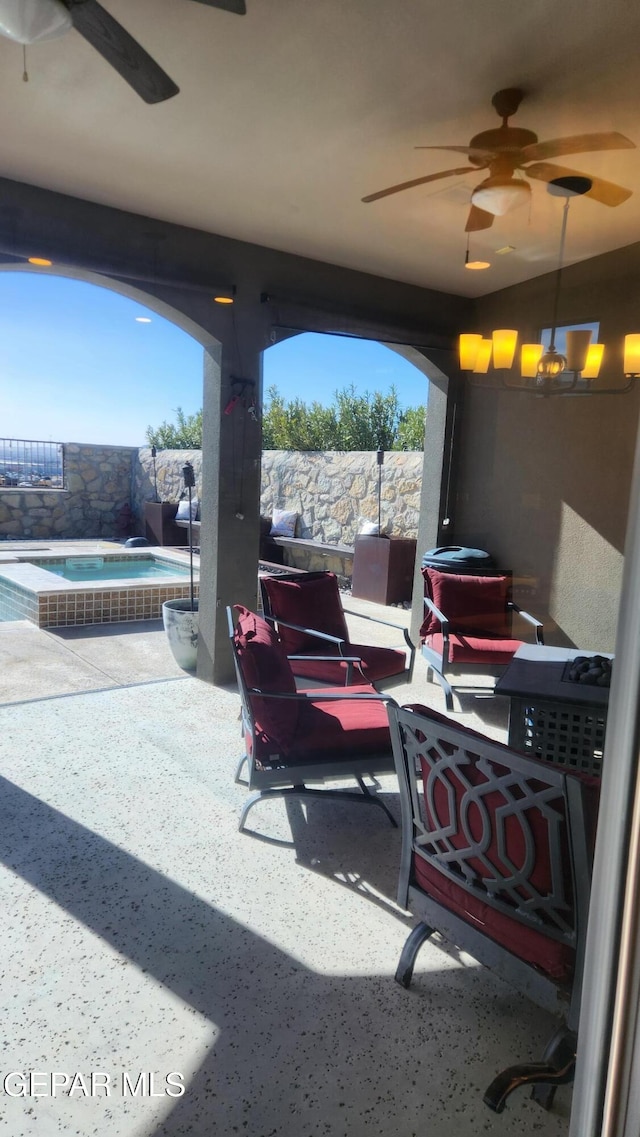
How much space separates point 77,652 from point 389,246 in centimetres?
320

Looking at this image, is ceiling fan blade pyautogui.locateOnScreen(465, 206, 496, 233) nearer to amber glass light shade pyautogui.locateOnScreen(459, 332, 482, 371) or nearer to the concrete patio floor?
amber glass light shade pyautogui.locateOnScreen(459, 332, 482, 371)

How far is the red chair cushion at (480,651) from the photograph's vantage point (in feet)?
12.0

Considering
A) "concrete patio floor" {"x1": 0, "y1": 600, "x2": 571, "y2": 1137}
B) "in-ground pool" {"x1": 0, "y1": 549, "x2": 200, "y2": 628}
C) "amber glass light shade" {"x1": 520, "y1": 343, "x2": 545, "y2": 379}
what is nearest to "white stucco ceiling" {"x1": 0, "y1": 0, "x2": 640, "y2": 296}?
"amber glass light shade" {"x1": 520, "y1": 343, "x2": 545, "y2": 379}

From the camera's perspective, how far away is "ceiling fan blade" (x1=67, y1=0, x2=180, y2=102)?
169 centimetres

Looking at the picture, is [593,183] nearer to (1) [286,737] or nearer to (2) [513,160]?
(2) [513,160]

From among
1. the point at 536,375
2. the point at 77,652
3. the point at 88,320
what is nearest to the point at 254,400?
the point at 536,375

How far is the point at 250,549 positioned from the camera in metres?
3.84

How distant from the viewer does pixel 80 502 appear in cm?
1048

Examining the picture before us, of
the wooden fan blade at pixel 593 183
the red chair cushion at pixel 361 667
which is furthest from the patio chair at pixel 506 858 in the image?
the wooden fan blade at pixel 593 183

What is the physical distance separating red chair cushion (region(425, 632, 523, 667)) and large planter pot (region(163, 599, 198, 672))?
4.84 ft

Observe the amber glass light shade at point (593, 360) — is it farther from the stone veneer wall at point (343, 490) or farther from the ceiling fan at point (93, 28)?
the ceiling fan at point (93, 28)

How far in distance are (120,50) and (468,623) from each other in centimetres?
317

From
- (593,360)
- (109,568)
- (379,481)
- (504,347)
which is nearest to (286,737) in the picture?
(593,360)

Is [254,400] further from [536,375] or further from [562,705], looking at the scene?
[562,705]
